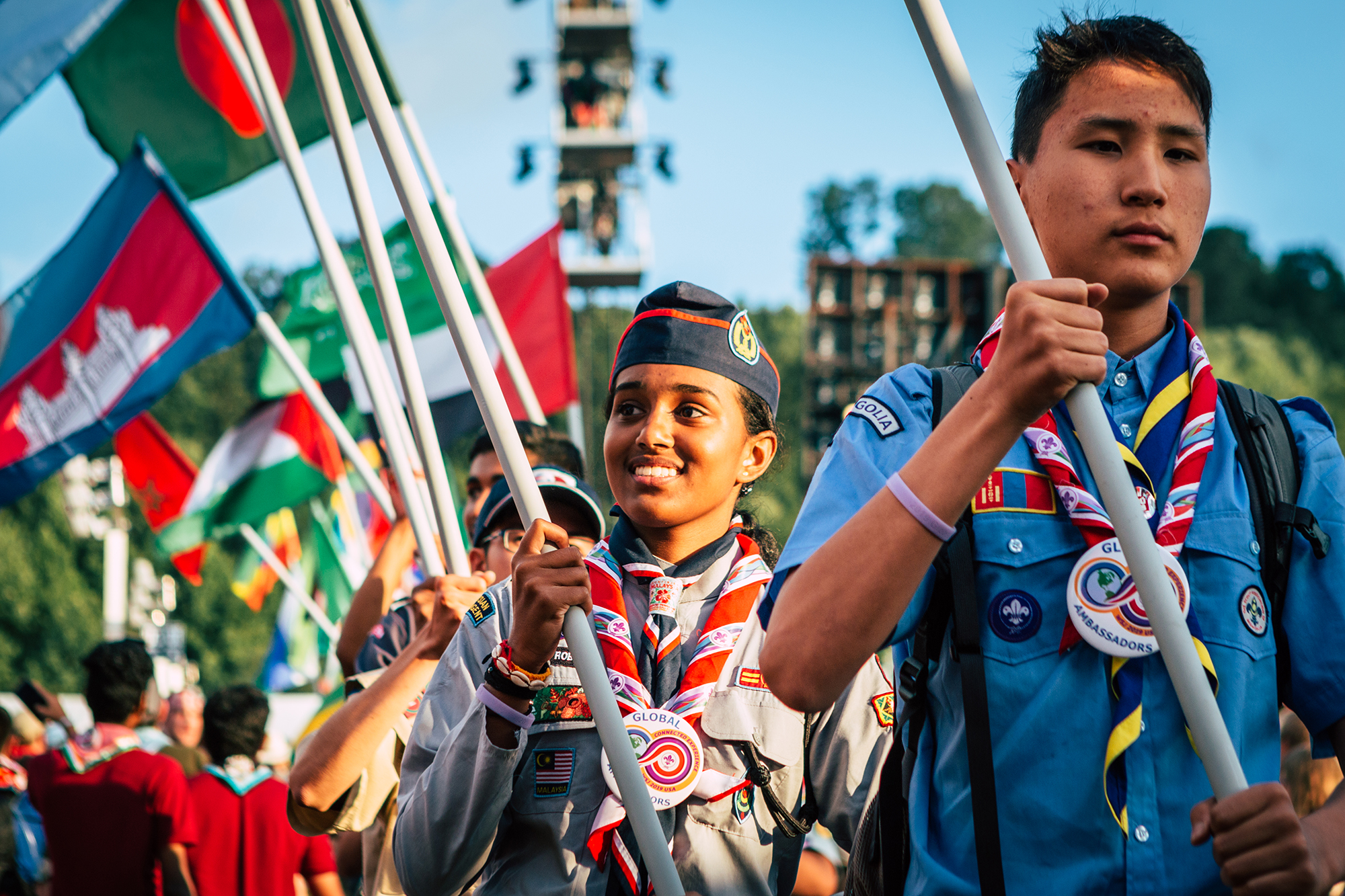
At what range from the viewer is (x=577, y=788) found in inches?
87.4

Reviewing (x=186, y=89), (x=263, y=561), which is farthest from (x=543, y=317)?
(x=263, y=561)

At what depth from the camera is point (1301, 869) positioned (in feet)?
4.36

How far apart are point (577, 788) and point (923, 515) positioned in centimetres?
108

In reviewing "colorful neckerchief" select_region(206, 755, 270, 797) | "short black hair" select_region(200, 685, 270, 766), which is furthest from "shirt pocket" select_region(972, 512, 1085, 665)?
"short black hair" select_region(200, 685, 270, 766)

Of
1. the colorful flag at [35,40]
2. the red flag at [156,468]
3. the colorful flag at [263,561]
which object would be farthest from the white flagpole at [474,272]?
the colorful flag at [263,561]

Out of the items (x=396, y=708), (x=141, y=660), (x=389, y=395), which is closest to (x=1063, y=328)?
(x=396, y=708)

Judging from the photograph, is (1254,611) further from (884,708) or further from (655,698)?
(655,698)

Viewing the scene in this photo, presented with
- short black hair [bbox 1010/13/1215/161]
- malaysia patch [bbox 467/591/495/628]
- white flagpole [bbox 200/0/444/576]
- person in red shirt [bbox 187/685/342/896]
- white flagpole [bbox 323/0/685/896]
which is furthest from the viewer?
person in red shirt [bbox 187/685/342/896]

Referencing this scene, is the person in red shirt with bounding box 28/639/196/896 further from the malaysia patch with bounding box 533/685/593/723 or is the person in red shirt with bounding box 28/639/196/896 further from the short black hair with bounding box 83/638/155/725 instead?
the malaysia patch with bounding box 533/685/593/723

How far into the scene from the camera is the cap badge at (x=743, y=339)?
256 cm

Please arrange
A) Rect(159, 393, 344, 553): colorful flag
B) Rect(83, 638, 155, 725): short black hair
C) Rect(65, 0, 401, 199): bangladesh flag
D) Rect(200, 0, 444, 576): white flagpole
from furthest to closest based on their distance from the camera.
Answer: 1. Rect(159, 393, 344, 553): colorful flag
2. Rect(65, 0, 401, 199): bangladesh flag
3. Rect(83, 638, 155, 725): short black hair
4. Rect(200, 0, 444, 576): white flagpole

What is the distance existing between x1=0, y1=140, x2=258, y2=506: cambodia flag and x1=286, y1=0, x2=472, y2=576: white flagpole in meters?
3.13

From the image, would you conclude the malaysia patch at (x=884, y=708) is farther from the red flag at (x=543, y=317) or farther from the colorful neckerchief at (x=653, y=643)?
the red flag at (x=543, y=317)

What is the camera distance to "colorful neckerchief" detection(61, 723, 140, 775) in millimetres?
5281
